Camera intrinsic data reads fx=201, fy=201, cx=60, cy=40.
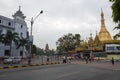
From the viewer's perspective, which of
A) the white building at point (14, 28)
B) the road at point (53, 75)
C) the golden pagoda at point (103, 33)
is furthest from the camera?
the golden pagoda at point (103, 33)

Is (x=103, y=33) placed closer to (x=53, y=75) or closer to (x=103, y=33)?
(x=103, y=33)

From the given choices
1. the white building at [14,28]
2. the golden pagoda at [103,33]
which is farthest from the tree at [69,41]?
the white building at [14,28]

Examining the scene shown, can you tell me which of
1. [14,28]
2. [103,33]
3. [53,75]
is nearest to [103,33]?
[103,33]

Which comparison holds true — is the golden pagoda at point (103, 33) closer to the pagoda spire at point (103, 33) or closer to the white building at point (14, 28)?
the pagoda spire at point (103, 33)

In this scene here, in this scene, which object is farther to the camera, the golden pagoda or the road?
the golden pagoda

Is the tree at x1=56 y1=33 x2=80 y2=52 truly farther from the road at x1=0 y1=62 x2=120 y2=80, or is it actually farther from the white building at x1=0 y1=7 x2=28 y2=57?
the road at x1=0 y1=62 x2=120 y2=80

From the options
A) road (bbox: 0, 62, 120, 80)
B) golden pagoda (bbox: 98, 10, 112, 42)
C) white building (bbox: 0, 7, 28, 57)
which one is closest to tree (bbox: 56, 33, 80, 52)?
golden pagoda (bbox: 98, 10, 112, 42)

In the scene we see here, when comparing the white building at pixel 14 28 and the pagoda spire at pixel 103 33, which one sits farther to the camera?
the pagoda spire at pixel 103 33

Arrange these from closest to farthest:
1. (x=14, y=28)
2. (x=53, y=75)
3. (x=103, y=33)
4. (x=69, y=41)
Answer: (x=53, y=75) → (x=14, y=28) → (x=103, y=33) → (x=69, y=41)

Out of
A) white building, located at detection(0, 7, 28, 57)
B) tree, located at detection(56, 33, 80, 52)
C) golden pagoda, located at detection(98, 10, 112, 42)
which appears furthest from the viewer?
tree, located at detection(56, 33, 80, 52)

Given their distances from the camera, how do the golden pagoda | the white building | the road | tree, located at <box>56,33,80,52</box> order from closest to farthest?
the road < the white building < the golden pagoda < tree, located at <box>56,33,80,52</box>

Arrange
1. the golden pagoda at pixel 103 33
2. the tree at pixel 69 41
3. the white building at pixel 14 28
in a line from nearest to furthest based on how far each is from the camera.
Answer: the white building at pixel 14 28 → the golden pagoda at pixel 103 33 → the tree at pixel 69 41

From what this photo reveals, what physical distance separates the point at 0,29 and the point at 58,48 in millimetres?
48563

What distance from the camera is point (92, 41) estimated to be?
8512cm
